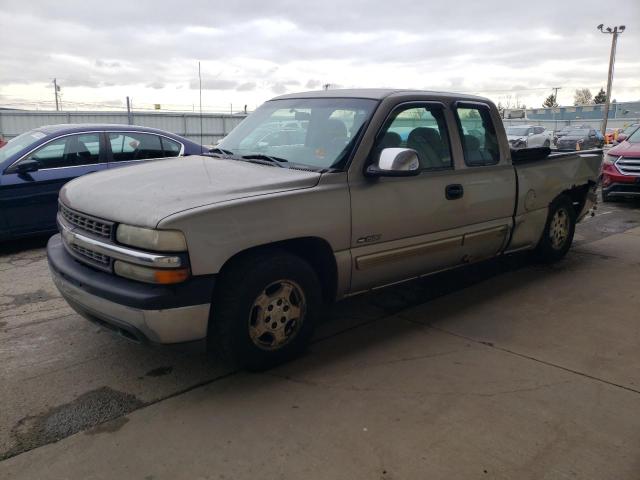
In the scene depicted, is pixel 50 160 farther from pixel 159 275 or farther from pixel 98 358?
pixel 159 275

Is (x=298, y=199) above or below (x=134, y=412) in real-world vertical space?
above

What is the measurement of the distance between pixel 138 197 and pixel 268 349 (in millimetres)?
1234

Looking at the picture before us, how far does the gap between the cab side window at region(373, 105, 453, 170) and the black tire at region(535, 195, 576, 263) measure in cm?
199

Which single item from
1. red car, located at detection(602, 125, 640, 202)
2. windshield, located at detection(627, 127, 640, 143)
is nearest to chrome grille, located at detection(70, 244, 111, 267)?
red car, located at detection(602, 125, 640, 202)

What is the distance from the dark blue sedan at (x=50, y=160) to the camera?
643 cm

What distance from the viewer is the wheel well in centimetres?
361

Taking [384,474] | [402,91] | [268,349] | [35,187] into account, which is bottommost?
[384,474]

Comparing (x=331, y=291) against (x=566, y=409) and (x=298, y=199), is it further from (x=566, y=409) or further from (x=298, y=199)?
(x=566, y=409)

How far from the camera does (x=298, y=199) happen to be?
3.51 meters

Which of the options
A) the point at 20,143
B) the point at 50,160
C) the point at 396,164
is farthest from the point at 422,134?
the point at 20,143

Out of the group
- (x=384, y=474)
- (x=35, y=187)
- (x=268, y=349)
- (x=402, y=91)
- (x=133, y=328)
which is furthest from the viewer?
(x=35, y=187)

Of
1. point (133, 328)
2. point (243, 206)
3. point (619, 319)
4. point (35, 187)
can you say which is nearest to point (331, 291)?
point (243, 206)

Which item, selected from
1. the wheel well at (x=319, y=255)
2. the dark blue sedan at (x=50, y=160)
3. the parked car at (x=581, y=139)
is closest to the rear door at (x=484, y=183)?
the wheel well at (x=319, y=255)

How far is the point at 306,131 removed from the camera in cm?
427
